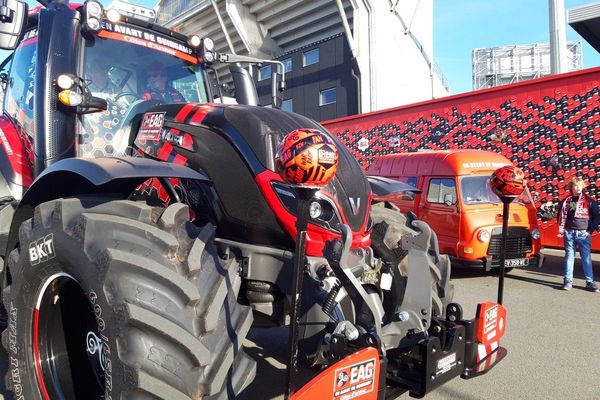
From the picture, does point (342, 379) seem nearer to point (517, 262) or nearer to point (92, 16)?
point (92, 16)

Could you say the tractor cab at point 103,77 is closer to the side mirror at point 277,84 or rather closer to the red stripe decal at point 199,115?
the red stripe decal at point 199,115

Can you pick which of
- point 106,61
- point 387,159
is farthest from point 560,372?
point 387,159

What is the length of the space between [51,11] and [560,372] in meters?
4.68

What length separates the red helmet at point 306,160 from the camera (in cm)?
172

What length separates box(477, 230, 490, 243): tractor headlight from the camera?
8.14m

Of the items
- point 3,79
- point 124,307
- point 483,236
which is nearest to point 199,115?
point 124,307

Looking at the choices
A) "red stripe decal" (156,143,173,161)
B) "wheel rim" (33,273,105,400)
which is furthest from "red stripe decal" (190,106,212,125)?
"wheel rim" (33,273,105,400)

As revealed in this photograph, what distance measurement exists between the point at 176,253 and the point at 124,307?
0.33 meters

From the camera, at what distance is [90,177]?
2191mm

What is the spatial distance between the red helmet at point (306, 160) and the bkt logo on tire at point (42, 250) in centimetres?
126

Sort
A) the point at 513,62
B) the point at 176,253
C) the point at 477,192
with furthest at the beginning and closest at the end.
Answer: the point at 513,62, the point at 477,192, the point at 176,253

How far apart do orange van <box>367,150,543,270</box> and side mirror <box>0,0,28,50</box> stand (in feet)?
20.7

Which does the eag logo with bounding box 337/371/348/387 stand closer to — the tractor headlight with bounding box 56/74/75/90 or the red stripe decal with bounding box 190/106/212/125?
the red stripe decal with bounding box 190/106/212/125

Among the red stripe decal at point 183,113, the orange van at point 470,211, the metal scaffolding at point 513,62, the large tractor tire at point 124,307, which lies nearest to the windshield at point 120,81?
the red stripe decal at point 183,113
